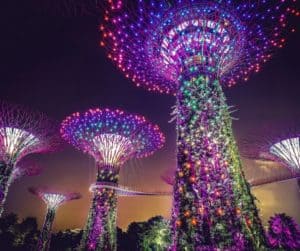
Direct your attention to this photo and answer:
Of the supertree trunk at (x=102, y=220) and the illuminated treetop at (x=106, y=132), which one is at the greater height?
the illuminated treetop at (x=106, y=132)

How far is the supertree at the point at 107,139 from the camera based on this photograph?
68.2ft

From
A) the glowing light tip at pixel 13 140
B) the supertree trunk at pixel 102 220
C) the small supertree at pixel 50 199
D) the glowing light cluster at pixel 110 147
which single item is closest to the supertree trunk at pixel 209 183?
the glowing light cluster at pixel 110 147

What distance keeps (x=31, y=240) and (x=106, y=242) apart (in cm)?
2695

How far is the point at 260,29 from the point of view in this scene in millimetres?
13820

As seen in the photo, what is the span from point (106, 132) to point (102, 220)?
23.3 feet

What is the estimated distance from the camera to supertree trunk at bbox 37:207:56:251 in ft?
97.3

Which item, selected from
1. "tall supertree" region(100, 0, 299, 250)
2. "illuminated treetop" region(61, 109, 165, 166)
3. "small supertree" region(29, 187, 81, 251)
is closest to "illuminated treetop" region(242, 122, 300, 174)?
"tall supertree" region(100, 0, 299, 250)

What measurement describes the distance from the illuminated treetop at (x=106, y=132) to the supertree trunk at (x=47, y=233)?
48.8 ft

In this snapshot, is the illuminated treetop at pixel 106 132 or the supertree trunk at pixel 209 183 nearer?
the supertree trunk at pixel 209 183

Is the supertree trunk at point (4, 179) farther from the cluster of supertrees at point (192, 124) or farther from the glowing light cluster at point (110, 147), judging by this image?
the glowing light cluster at point (110, 147)

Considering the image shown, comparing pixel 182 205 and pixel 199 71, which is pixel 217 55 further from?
pixel 182 205

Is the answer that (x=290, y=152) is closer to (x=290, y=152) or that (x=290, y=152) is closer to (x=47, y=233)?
(x=290, y=152)

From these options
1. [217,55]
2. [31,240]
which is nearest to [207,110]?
[217,55]

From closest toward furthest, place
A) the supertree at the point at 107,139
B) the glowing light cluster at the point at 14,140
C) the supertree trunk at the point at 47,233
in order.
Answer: the glowing light cluster at the point at 14,140 → the supertree at the point at 107,139 → the supertree trunk at the point at 47,233
